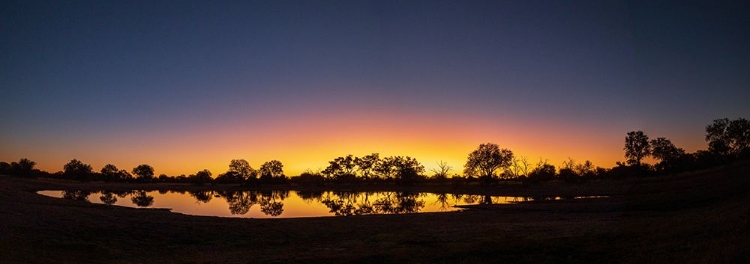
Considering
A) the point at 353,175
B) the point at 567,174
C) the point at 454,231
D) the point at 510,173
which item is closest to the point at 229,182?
the point at 353,175

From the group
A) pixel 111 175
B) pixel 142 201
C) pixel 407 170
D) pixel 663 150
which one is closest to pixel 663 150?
pixel 663 150

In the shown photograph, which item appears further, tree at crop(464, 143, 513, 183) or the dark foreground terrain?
tree at crop(464, 143, 513, 183)

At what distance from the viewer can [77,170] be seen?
181375 millimetres

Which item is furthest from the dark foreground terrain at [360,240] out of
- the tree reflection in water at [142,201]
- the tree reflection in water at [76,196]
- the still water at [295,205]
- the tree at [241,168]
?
the tree at [241,168]

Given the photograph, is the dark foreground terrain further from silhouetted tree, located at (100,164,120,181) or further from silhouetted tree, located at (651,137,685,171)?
silhouetted tree, located at (100,164,120,181)

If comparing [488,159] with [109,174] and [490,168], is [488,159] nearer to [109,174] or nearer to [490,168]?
[490,168]

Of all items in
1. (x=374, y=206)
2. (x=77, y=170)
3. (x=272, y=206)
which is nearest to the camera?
(x=374, y=206)

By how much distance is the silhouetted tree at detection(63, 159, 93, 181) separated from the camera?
172m

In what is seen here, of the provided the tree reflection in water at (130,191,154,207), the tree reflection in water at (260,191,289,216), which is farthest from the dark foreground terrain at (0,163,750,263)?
the tree reflection in water at (130,191,154,207)

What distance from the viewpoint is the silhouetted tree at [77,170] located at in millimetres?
172250

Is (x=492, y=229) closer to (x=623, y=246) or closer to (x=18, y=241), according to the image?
(x=623, y=246)

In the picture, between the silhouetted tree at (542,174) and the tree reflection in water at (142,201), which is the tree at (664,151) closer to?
the silhouetted tree at (542,174)

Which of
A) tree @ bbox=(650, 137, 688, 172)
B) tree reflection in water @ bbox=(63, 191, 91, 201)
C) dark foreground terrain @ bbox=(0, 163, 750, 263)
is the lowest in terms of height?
dark foreground terrain @ bbox=(0, 163, 750, 263)

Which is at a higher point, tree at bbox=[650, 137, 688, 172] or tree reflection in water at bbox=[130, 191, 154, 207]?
tree at bbox=[650, 137, 688, 172]
